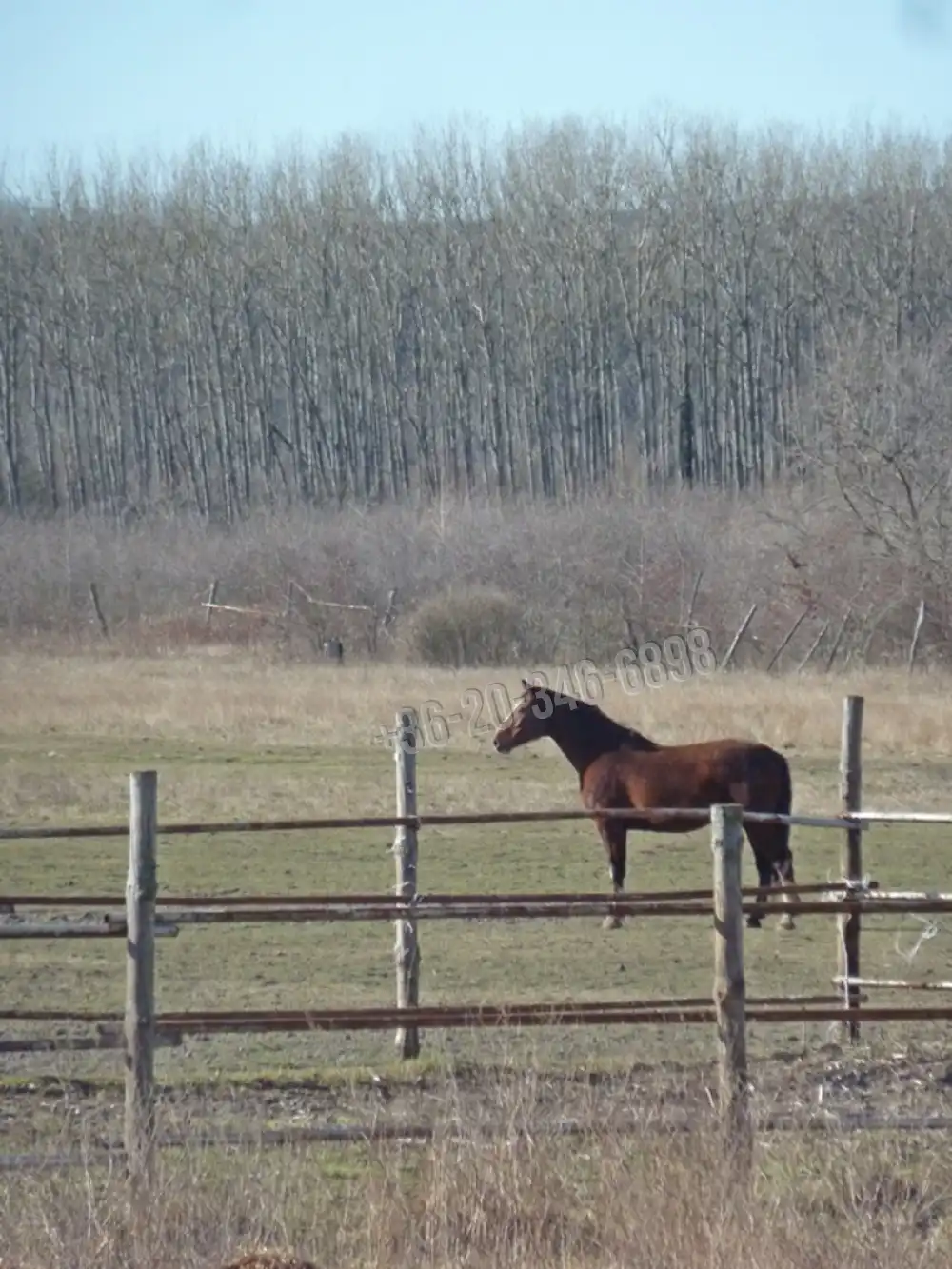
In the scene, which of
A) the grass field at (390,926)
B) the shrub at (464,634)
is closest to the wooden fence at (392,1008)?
the grass field at (390,926)

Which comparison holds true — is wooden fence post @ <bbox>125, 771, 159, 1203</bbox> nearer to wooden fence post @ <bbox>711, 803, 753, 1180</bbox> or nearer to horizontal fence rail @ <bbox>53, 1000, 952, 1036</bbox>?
horizontal fence rail @ <bbox>53, 1000, 952, 1036</bbox>

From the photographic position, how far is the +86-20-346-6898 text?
22.1 m

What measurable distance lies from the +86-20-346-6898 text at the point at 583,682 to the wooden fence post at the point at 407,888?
4.65m

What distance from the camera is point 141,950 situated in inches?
255

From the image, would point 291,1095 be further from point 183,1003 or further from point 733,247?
point 733,247

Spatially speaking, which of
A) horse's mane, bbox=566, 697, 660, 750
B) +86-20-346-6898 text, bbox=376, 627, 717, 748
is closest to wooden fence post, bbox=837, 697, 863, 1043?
horse's mane, bbox=566, 697, 660, 750

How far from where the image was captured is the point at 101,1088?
325 inches

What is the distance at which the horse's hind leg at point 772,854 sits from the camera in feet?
40.7

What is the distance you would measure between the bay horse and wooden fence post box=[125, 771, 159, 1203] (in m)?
6.09

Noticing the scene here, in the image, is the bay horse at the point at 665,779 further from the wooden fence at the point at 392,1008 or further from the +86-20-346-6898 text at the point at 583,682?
the wooden fence at the point at 392,1008

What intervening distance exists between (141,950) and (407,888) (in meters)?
2.82

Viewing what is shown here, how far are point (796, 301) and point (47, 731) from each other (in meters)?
34.8

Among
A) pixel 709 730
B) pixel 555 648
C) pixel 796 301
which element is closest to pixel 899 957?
pixel 709 730

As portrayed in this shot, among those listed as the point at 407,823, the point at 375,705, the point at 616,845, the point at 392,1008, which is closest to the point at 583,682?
the point at 375,705
